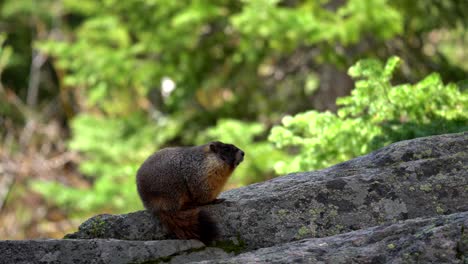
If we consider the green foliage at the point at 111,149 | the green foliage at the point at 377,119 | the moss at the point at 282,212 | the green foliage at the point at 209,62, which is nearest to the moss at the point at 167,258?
the moss at the point at 282,212

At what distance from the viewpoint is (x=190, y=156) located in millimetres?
5621

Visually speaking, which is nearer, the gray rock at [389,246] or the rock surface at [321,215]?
the gray rock at [389,246]

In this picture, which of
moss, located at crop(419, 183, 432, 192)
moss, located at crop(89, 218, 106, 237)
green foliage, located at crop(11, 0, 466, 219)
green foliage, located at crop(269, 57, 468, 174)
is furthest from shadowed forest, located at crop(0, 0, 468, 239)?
moss, located at crop(89, 218, 106, 237)

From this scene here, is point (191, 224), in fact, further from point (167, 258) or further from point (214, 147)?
point (214, 147)

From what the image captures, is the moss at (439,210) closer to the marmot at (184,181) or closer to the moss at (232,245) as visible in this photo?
the moss at (232,245)

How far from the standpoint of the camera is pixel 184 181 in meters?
5.45

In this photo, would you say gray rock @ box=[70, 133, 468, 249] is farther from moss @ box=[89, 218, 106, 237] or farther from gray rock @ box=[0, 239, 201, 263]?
gray rock @ box=[0, 239, 201, 263]

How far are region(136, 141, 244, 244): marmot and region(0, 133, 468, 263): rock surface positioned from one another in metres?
0.12

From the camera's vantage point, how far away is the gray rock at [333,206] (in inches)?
179

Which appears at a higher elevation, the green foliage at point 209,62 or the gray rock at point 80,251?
the green foliage at point 209,62

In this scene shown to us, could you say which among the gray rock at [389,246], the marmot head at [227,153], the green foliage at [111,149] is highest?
the green foliage at [111,149]

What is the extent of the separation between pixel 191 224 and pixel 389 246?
→ 1.48 meters

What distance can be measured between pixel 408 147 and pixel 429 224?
152 cm

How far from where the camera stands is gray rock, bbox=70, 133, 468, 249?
14.9 ft
